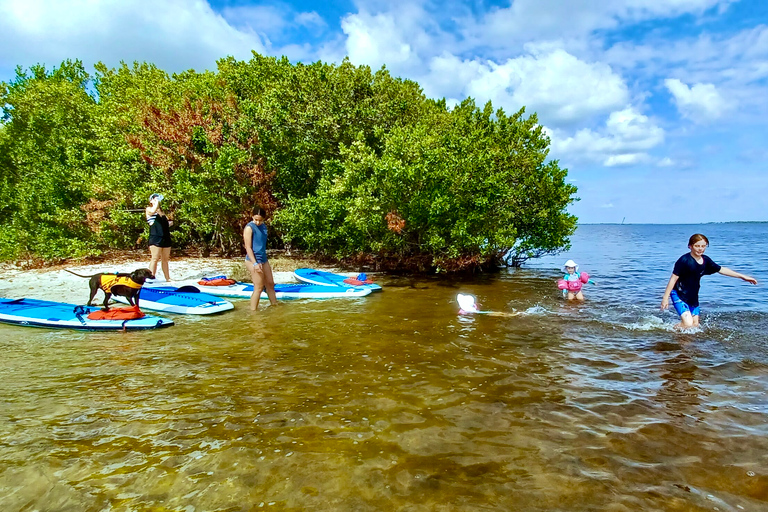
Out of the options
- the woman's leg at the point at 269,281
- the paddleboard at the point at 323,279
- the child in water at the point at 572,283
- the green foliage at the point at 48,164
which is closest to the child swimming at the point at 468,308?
the child in water at the point at 572,283

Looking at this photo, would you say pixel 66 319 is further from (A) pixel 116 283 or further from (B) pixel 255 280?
(B) pixel 255 280

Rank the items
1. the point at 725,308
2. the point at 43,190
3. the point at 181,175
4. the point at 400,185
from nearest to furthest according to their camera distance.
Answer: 1. the point at 725,308
2. the point at 400,185
3. the point at 181,175
4. the point at 43,190

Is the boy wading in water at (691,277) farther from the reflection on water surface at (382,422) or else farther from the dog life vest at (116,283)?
the dog life vest at (116,283)

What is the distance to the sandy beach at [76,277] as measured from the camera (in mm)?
12319

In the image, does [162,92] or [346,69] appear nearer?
[346,69]

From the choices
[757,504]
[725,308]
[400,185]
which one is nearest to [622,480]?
[757,504]

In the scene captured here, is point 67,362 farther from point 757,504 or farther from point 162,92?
point 162,92

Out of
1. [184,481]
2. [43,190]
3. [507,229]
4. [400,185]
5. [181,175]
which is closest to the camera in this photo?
[184,481]

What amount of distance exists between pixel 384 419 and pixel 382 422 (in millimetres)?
74

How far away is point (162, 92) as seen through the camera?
22.6 m

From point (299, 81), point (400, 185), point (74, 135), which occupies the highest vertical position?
point (299, 81)

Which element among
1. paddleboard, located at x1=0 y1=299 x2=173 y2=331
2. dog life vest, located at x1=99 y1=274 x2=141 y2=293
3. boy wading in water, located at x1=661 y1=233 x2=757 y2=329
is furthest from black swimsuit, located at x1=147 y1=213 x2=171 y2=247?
boy wading in water, located at x1=661 y1=233 x2=757 y2=329

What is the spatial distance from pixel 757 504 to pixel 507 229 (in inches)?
559

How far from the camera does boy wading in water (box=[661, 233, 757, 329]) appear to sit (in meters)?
7.53
